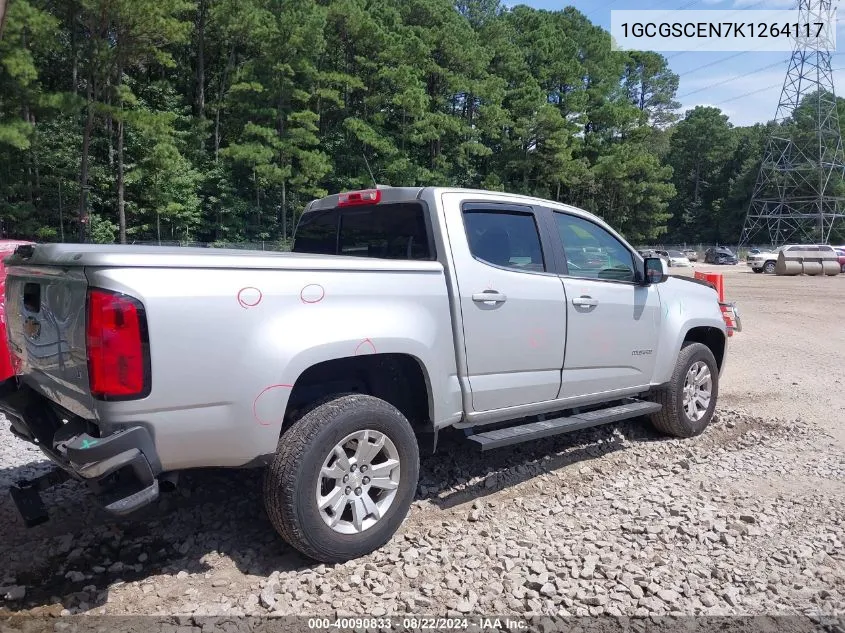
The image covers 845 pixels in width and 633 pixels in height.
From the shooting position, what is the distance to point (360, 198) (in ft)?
14.3

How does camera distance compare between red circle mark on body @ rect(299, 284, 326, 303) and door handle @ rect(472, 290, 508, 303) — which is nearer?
red circle mark on body @ rect(299, 284, 326, 303)

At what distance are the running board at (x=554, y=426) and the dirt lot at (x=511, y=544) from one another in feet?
1.24

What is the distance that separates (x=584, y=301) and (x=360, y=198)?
5.57 ft

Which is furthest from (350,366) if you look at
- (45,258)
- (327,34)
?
(327,34)

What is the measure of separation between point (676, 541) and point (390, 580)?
5.34 feet

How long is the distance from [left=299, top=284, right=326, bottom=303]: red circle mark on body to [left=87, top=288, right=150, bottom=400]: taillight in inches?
29.1

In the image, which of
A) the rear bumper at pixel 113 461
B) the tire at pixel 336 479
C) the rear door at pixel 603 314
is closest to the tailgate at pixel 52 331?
the rear bumper at pixel 113 461

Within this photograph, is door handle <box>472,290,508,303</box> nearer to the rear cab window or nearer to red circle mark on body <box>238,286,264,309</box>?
the rear cab window

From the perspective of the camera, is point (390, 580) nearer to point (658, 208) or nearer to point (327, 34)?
point (327, 34)

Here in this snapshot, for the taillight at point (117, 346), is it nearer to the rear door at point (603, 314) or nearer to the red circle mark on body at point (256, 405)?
the red circle mark on body at point (256, 405)

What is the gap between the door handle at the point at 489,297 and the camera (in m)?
3.85

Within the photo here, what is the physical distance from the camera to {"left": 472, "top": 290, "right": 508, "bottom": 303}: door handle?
3.85 m

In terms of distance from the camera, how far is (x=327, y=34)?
39594 millimetres

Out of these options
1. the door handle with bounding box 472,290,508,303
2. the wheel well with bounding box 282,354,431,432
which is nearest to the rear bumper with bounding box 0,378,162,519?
the wheel well with bounding box 282,354,431,432
